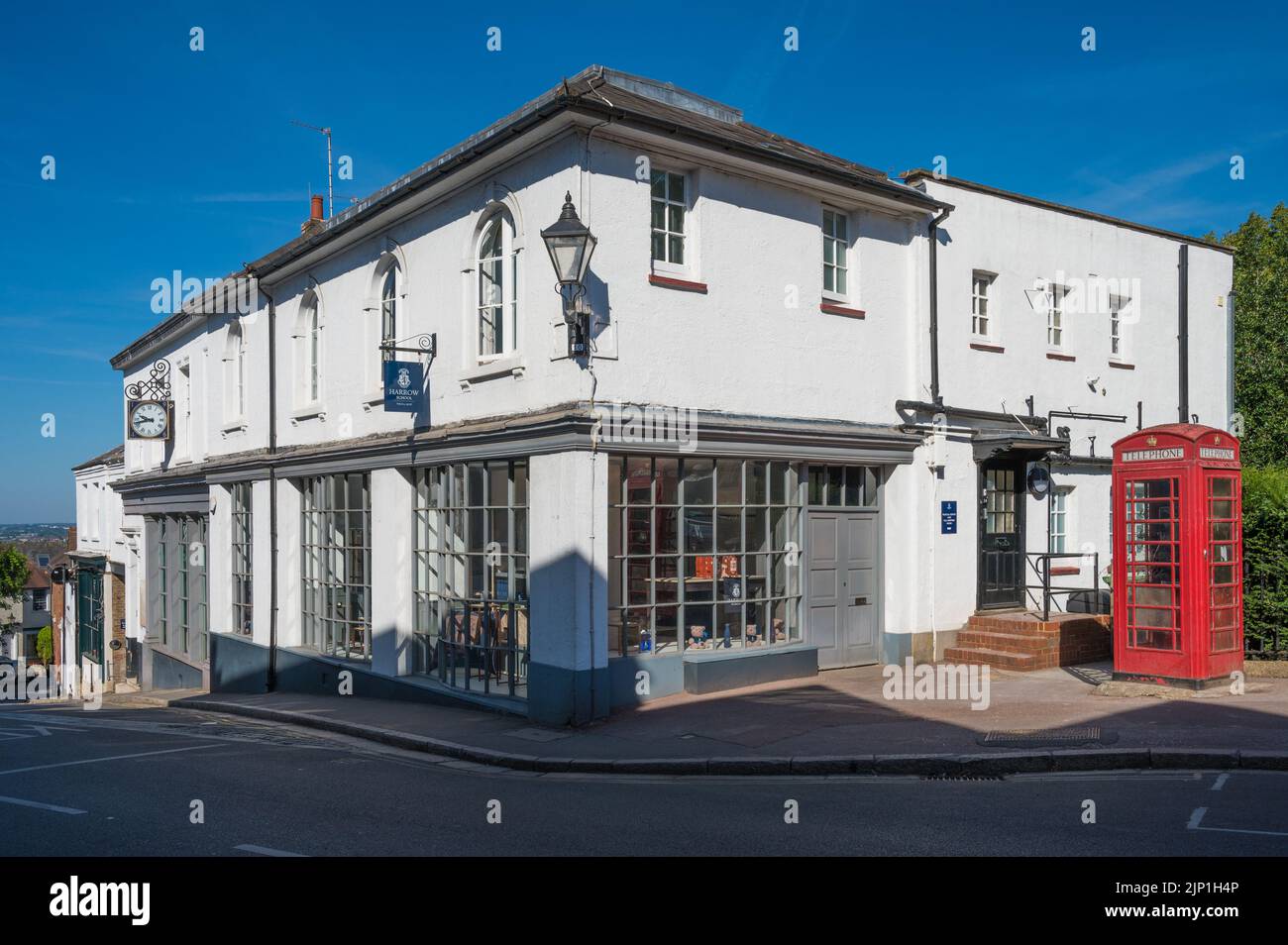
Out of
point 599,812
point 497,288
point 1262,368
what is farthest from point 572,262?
point 1262,368

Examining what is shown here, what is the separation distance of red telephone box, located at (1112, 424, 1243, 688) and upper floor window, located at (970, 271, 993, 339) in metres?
3.87

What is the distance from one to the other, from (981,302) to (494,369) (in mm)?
7439

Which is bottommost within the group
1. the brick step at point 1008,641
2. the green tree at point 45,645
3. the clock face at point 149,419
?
the green tree at point 45,645

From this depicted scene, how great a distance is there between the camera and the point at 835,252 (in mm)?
13438

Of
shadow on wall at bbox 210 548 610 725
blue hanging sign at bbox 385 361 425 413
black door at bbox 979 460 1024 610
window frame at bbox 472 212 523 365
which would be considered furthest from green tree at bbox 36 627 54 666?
black door at bbox 979 460 1024 610

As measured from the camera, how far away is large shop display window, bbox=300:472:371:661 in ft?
52.0

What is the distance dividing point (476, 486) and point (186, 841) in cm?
646

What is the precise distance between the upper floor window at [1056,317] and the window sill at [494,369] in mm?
8773

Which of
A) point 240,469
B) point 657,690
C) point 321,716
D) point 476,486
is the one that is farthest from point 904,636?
point 240,469

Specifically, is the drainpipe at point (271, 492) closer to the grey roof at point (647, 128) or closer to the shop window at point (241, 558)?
the shop window at point (241, 558)

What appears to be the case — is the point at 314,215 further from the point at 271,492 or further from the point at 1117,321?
the point at 1117,321

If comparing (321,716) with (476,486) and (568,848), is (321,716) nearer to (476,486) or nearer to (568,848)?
(476,486)

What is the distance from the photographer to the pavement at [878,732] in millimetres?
8570

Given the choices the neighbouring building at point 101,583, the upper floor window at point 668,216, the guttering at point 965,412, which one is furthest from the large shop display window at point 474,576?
the neighbouring building at point 101,583
